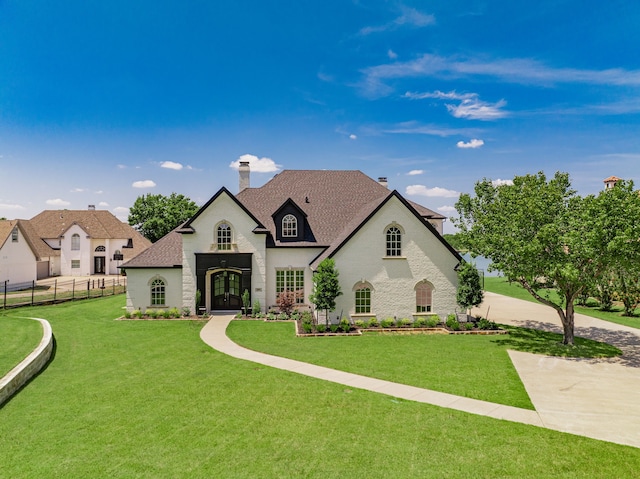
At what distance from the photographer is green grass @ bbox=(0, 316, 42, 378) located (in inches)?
579

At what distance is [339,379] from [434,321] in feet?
36.9

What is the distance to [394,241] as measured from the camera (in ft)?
78.9

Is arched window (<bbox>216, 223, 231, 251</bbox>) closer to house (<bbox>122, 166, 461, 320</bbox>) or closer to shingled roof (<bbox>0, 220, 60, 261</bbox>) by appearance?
house (<bbox>122, 166, 461, 320</bbox>)

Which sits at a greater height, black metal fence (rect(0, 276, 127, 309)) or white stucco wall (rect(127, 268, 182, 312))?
white stucco wall (rect(127, 268, 182, 312))

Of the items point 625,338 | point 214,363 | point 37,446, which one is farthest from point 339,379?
point 625,338

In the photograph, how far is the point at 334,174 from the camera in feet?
108

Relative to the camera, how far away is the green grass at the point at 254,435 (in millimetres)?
8477

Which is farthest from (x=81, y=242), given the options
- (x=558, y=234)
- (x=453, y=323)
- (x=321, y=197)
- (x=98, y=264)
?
(x=558, y=234)

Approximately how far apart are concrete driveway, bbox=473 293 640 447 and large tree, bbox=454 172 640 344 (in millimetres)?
3114

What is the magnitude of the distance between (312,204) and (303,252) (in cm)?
A: 484

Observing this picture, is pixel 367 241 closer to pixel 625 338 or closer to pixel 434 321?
pixel 434 321

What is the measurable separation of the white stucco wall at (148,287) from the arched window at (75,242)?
123 feet

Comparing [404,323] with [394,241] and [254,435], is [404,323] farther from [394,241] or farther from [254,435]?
[254,435]

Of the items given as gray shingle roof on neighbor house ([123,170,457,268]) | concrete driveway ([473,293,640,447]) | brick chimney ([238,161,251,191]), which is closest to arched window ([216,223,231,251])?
gray shingle roof on neighbor house ([123,170,457,268])
